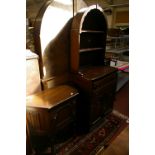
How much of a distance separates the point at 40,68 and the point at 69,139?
105 centimetres

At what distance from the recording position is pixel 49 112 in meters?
1.46

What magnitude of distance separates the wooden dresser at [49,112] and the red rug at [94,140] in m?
0.31

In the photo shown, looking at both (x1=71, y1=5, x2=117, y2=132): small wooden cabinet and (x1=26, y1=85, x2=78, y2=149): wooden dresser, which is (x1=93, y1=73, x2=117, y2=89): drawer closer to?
(x1=71, y1=5, x2=117, y2=132): small wooden cabinet

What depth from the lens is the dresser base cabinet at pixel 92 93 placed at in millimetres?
1991

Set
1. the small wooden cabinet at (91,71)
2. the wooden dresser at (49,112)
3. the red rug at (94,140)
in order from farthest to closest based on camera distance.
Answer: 1. the small wooden cabinet at (91,71)
2. the red rug at (94,140)
3. the wooden dresser at (49,112)

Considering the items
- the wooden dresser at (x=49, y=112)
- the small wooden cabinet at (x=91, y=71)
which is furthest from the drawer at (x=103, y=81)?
the wooden dresser at (x=49, y=112)

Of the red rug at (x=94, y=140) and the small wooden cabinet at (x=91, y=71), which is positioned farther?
the small wooden cabinet at (x=91, y=71)

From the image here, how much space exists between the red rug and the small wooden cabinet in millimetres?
132

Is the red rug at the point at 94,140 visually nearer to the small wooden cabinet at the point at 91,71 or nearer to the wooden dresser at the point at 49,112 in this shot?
the small wooden cabinet at the point at 91,71

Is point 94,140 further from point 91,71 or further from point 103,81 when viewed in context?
point 91,71

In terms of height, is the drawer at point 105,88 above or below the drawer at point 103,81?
below

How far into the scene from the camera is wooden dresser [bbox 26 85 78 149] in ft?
4.87
